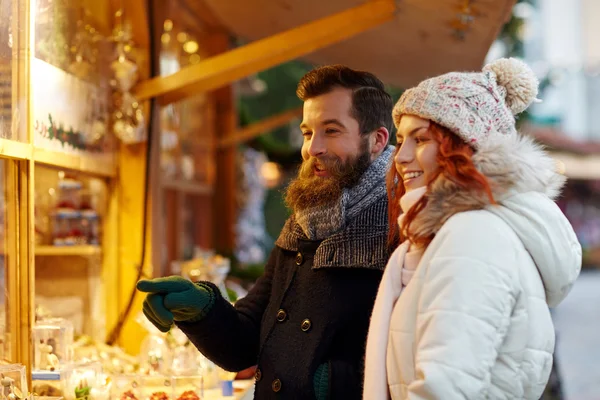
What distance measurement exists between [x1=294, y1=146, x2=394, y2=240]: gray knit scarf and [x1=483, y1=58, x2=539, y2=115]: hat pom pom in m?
0.45

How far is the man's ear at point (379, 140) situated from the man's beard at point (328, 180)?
27 mm

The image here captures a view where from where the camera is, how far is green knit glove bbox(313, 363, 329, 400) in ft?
7.32

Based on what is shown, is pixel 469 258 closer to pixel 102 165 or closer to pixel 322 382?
pixel 322 382

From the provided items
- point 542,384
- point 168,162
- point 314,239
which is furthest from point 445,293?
point 168,162

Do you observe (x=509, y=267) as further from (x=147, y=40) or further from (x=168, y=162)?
(x=168, y=162)

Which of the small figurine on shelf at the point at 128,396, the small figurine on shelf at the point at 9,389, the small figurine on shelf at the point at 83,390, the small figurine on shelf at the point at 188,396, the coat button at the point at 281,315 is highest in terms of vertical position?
the coat button at the point at 281,315

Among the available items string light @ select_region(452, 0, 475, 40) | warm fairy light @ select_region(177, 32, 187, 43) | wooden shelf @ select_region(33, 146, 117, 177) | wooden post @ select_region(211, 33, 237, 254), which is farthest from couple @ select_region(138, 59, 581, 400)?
wooden post @ select_region(211, 33, 237, 254)

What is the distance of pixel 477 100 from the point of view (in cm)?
192

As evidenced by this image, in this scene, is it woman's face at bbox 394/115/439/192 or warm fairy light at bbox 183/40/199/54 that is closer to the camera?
woman's face at bbox 394/115/439/192

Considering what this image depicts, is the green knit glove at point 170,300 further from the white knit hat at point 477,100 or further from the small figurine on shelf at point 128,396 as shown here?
the white knit hat at point 477,100

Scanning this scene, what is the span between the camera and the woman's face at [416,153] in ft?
6.24

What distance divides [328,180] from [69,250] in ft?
5.05

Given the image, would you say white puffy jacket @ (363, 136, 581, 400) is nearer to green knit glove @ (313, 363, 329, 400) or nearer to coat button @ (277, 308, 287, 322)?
green knit glove @ (313, 363, 329, 400)

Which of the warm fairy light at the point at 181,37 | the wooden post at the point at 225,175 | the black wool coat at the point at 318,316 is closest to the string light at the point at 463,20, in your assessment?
the black wool coat at the point at 318,316
